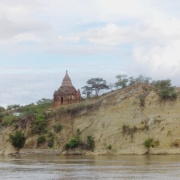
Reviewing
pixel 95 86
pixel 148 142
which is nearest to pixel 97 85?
pixel 95 86

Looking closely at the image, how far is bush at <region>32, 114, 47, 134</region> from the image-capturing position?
308 ft

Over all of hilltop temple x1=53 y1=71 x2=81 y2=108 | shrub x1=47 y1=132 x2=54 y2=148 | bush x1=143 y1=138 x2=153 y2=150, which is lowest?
bush x1=143 y1=138 x2=153 y2=150

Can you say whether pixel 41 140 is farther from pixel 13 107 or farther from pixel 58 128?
pixel 13 107

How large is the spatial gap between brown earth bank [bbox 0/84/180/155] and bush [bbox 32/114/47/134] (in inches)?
37.0

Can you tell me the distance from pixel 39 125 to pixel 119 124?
17543mm

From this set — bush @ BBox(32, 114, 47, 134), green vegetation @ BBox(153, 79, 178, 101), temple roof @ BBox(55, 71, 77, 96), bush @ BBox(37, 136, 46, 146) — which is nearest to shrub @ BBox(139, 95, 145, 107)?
green vegetation @ BBox(153, 79, 178, 101)

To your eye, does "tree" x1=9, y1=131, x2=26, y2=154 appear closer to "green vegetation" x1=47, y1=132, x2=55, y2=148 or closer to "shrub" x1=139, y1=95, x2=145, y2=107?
"green vegetation" x1=47, y1=132, x2=55, y2=148

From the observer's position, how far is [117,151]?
264ft

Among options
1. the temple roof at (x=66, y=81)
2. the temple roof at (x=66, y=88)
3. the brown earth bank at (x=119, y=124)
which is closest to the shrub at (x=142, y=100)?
the brown earth bank at (x=119, y=124)

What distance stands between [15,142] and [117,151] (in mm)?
21770

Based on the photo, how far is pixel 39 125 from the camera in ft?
308

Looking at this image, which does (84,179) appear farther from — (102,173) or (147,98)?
(147,98)

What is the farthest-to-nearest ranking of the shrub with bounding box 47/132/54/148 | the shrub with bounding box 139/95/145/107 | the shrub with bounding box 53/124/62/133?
the shrub with bounding box 53/124/62/133 → the shrub with bounding box 47/132/54/148 → the shrub with bounding box 139/95/145/107

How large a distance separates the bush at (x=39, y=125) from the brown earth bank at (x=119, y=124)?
94 centimetres
